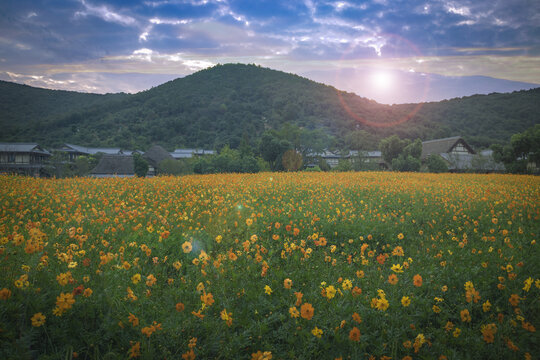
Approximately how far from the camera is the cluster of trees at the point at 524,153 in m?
27.4

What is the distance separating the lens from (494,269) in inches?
178

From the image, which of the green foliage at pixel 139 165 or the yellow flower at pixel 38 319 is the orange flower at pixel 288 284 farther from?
the green foliage at pixel 139 165

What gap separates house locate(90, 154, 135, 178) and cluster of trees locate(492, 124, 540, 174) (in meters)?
42.6

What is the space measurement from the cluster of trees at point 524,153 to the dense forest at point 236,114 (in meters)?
24.6

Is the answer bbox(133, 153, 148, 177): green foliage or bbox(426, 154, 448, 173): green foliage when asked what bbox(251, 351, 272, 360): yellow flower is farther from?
bbox(426, 154, 448, 173): green foliage

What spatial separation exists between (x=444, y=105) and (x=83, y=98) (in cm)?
10156

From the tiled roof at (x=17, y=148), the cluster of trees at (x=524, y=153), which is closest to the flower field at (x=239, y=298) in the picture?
the cluster of trees at (x=524, y=153)

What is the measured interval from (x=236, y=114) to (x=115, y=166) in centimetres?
4830

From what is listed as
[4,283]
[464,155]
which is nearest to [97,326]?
[4,283]

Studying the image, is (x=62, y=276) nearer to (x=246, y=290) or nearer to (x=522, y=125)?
(x=246, y=290)

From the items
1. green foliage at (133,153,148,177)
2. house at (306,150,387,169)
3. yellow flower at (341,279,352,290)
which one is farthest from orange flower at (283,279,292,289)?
house at (306,150,387,169)

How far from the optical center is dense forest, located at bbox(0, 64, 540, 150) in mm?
58438

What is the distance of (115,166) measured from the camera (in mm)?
33344

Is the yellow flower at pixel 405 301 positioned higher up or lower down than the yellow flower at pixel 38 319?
lower down
